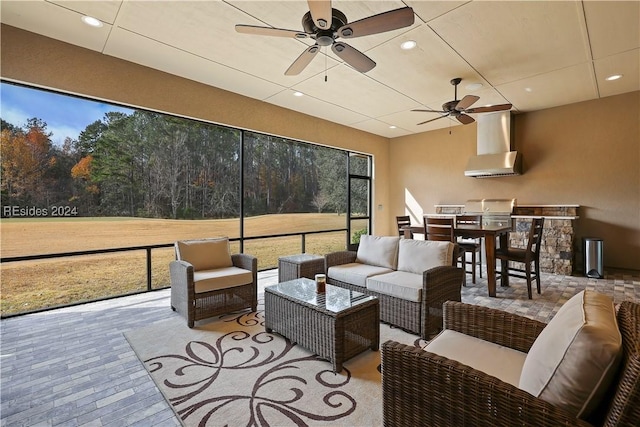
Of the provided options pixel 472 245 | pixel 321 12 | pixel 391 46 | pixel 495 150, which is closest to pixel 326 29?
pixel 321 12

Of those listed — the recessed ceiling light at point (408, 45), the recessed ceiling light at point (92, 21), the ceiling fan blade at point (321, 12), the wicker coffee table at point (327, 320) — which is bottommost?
the wicker coffee table at point (327, 320)

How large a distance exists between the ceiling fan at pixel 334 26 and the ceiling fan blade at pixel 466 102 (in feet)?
6.57

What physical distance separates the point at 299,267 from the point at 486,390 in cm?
295

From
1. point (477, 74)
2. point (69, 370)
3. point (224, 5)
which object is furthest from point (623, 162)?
point (69, 370)

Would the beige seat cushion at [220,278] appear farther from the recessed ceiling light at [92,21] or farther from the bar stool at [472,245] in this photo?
the bar stool at [472,245]

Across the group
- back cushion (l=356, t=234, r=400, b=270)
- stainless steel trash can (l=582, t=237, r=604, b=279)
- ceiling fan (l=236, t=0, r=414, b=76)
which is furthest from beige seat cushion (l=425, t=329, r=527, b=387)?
stainless steel trash can (l=582, t=237, r=604, b=279)

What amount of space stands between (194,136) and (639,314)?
4.88 metres

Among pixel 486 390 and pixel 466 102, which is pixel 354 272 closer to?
pixel 486 390


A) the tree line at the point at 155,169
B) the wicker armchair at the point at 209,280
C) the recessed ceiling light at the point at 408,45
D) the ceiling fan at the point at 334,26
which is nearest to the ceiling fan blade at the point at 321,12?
the ceiling fan at the point at 334,26

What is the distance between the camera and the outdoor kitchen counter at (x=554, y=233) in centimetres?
510

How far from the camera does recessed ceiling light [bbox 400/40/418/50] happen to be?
3.26m

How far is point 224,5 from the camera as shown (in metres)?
2.68

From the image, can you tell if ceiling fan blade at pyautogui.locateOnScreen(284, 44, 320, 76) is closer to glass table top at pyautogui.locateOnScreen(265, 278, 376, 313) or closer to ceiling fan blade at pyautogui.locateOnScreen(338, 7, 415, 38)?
ceiling fan blade at pyautogui.locateOnScreen(338, 7, 415, 38)

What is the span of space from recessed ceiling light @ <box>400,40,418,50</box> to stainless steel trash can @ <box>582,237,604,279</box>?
14.6 ft
